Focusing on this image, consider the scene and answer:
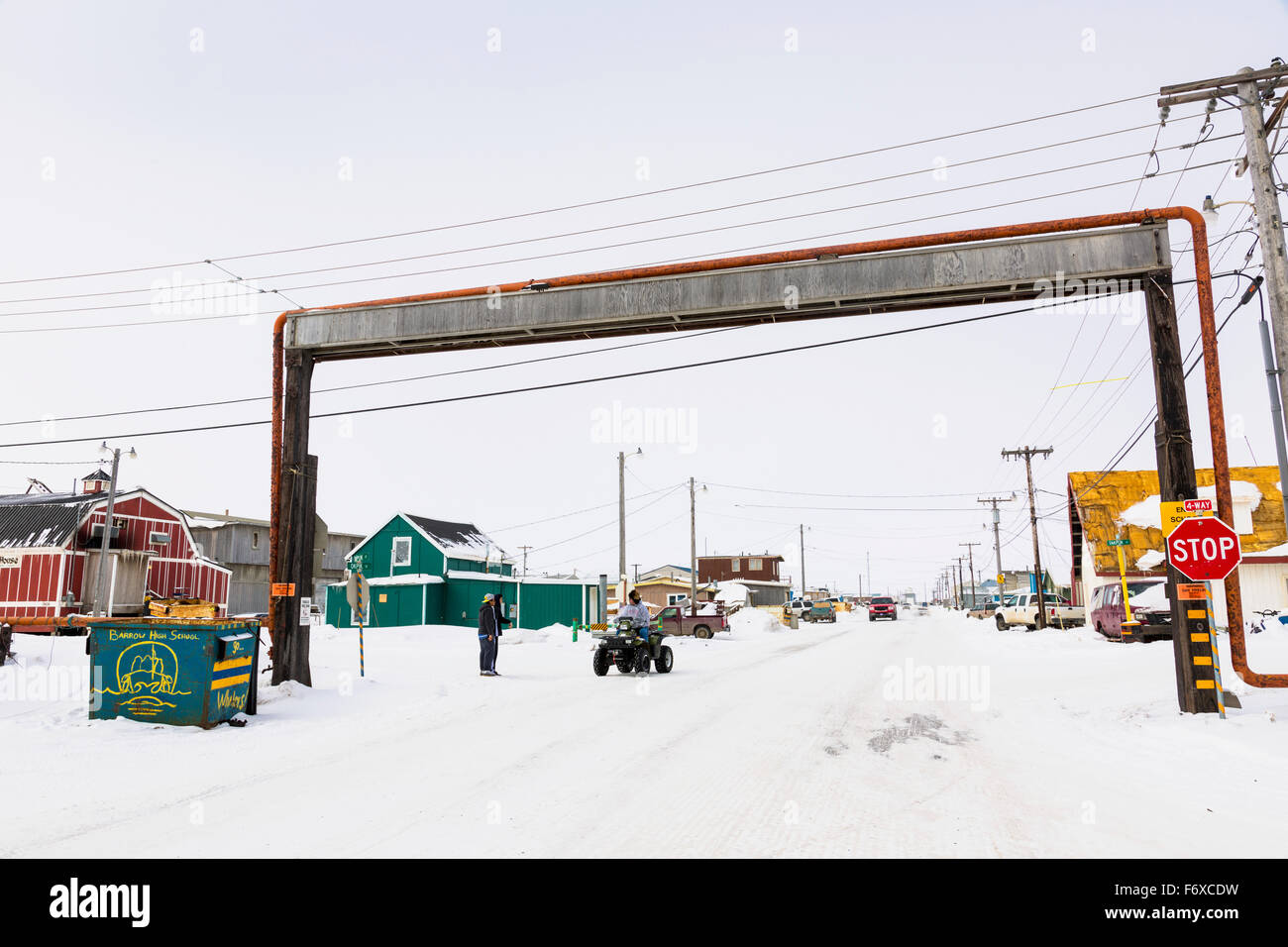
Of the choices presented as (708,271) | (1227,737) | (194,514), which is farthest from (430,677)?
(194,514)

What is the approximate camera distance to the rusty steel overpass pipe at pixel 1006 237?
34.8 ft

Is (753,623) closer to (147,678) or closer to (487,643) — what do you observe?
(487,643)

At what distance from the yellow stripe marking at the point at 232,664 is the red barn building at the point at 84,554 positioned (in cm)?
2408

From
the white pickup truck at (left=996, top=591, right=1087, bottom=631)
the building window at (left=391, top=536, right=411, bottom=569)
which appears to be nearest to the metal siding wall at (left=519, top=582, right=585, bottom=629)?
the building window at (left=391, top=536, right=411, bottom=569)

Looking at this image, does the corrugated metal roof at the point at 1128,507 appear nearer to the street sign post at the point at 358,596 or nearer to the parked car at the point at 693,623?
the parked car at the point at 693,623

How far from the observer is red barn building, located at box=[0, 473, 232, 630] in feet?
98.0

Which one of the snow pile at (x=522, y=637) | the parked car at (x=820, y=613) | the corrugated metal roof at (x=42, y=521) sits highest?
the corrugated metal roof at (x=42, y=521)

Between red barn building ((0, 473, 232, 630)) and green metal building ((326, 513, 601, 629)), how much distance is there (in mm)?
7481

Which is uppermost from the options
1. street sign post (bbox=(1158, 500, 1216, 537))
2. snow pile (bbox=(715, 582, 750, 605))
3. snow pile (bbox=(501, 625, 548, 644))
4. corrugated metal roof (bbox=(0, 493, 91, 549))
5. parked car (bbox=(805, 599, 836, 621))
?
corrugated metal roof (bbox=(0, 493, 91, 549))

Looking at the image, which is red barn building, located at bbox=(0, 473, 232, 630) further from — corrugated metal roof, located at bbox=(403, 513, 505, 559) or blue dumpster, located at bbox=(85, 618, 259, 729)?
blue dumpster, located at bbox=(85, 618, 259, 729)

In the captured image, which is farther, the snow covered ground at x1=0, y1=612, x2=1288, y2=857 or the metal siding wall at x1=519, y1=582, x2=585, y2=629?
the metal siding wall at x1=519, y1=582, x2=585, y2=629

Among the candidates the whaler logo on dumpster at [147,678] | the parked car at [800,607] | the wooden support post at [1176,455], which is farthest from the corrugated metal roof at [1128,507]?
the whaler logo on dumpster at [147,678]
